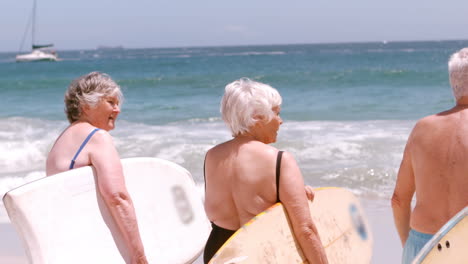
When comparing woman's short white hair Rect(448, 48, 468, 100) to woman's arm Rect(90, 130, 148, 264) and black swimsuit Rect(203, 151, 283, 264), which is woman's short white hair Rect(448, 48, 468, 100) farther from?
woman's arm Rect(90, 130, 148, 264)

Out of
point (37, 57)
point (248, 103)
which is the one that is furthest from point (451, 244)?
Result: point (37, 57)

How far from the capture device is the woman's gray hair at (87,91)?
2752mm

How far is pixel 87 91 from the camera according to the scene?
2.75 meters

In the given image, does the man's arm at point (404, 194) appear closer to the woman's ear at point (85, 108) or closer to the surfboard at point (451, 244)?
the surfboard at point (451, 244)

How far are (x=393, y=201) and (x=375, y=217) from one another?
10.00 ft

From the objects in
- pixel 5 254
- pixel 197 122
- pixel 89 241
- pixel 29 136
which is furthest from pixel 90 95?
pixel 197 122

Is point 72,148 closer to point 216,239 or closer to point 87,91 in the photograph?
point 87,91

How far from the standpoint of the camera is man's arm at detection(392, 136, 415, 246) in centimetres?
251

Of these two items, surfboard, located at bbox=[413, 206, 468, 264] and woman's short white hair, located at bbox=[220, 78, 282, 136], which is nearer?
surfboard, located at bbox=[413, 206, 468, 264]

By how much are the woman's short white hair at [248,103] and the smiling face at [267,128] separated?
16mm

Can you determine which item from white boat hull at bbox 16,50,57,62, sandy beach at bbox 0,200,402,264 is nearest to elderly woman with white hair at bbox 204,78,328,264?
sandy beach at bbox 0,200,402,264

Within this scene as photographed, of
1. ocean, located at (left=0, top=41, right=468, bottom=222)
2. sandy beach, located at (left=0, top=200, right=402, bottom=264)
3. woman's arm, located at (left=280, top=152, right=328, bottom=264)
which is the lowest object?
ocean, located at (left=0, top=41, right=468, bottom=222)

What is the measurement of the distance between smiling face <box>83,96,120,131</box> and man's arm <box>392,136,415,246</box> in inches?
46.9

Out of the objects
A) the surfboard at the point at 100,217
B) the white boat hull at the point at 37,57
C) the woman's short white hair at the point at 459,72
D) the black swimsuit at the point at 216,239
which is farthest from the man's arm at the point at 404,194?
the white boat hull at the point at 37,57
